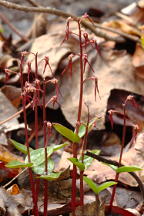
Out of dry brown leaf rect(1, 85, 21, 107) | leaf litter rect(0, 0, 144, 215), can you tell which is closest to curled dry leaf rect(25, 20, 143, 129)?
leaf litter rect(0, 0, 144, 215)

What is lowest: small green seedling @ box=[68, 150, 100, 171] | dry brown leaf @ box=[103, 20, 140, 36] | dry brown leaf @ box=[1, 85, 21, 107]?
small green seedling @ box=[68, 150, 100, 171]

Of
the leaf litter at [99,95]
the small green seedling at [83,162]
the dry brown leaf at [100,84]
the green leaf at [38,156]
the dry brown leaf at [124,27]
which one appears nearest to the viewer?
the small green seedling at [83,162]

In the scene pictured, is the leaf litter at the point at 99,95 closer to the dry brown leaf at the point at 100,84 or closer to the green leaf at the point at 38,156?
the dry brown leaf at the point at 100,84

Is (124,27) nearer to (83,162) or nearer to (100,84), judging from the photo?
(100,84)

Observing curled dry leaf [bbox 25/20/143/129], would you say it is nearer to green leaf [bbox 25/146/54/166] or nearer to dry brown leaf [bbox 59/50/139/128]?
dry brown leaf [bbox 59/50/139/128]

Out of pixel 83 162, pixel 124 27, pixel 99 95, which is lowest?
pixel 83 162

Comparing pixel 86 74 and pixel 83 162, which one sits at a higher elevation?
pixel 86 74

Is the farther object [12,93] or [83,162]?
[12,93]

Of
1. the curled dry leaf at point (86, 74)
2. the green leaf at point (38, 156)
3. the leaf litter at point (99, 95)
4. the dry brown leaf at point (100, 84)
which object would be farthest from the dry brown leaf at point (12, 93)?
the green leaf at point (38, 156)

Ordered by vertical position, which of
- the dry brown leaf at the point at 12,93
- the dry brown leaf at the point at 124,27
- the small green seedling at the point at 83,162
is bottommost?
the small green seedling at the point at 83,162

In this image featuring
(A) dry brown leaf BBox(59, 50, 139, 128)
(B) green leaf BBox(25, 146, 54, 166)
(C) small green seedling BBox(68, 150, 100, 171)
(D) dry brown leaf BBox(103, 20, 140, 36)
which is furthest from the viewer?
(D) dry brown leaf BBox(103, 20, 140, 36)

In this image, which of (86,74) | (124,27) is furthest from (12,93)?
(124,27)

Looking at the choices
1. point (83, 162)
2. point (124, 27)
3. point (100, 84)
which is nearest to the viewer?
point (83, 162)
